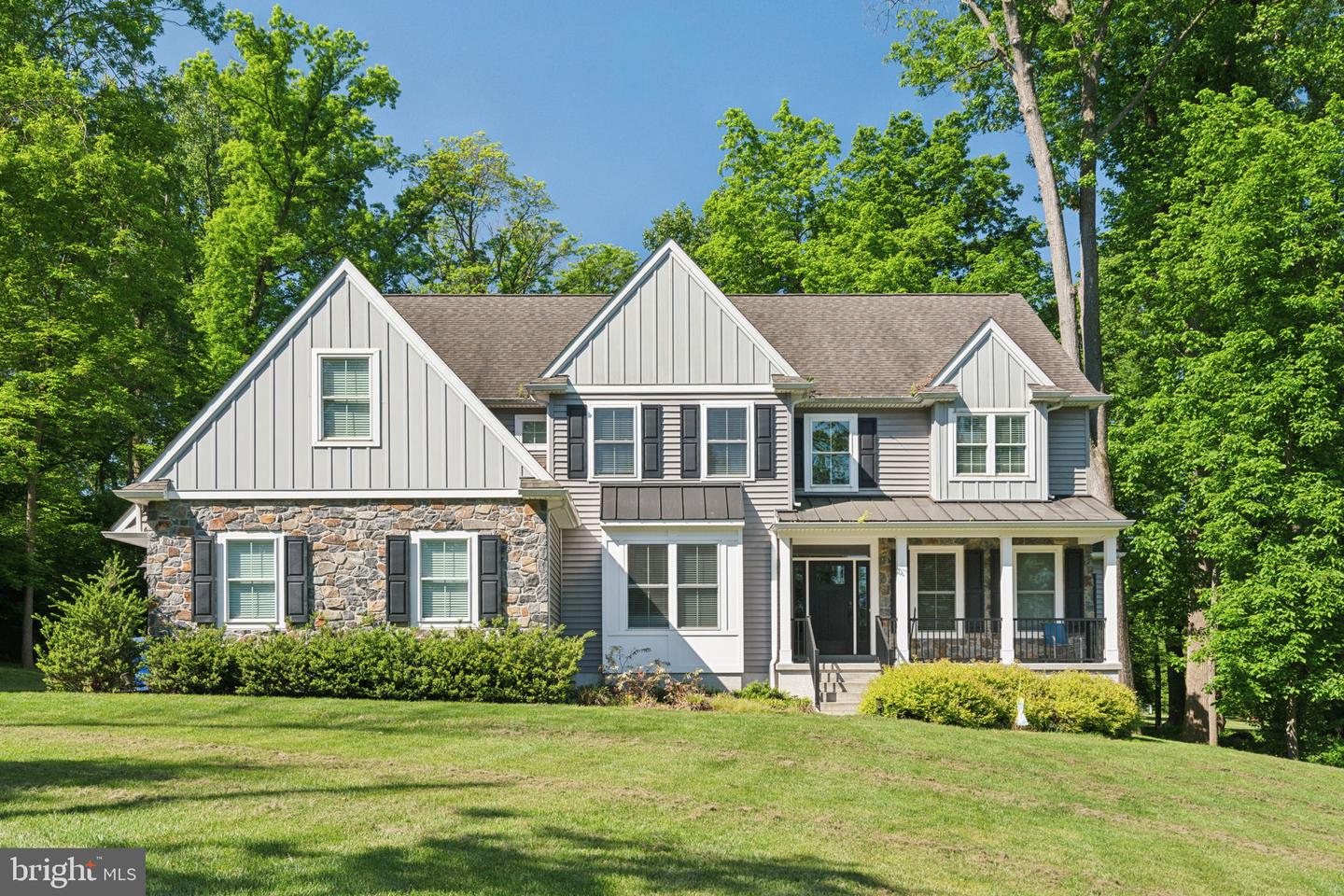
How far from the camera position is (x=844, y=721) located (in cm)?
1480

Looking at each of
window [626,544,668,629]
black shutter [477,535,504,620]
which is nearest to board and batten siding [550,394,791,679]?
window [626,544,668,629]

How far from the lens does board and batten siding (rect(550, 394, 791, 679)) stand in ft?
62.0

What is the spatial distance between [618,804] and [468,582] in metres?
7.61

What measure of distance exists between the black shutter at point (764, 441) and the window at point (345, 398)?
6.97 meters

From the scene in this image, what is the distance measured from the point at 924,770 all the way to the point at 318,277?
78.5 feet

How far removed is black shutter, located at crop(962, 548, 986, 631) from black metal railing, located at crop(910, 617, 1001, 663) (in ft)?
0.69

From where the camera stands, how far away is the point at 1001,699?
15.8 meters

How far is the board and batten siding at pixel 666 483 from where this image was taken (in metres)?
18.9

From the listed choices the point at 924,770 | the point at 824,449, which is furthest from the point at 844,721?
the point at 824,449

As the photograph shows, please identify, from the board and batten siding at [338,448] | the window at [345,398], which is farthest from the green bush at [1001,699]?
the window at [345,398]

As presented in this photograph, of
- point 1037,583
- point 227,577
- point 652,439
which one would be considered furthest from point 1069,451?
point 227,577

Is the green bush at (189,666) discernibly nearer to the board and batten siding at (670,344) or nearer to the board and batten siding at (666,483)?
the board and batten siding at (666,483)

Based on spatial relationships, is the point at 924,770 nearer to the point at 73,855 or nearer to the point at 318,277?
the point at 73,855

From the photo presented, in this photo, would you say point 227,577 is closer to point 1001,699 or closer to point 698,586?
point 698,586
